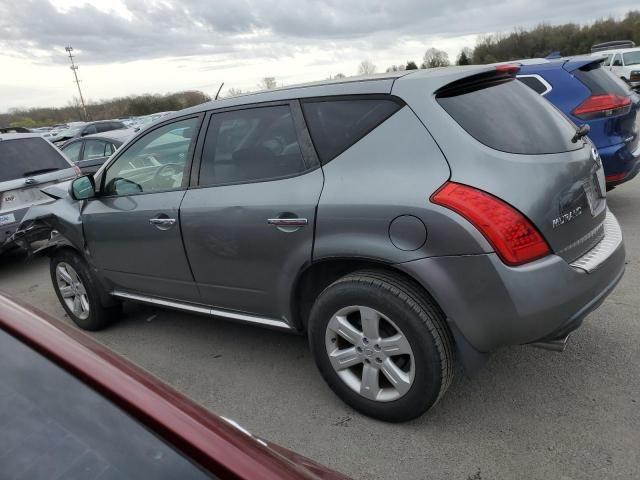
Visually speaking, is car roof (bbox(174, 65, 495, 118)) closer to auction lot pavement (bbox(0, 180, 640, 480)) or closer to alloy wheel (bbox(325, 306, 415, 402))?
alloy wheel (bbox(325, 306, 415, 402))

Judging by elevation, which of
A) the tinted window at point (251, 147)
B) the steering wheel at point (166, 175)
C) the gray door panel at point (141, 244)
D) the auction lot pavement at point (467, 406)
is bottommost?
the auction lot pavement at point (467, 406)

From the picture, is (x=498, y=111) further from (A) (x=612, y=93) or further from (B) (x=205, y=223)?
(A) (x=612, y=93)

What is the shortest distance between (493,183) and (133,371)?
169 centimetres

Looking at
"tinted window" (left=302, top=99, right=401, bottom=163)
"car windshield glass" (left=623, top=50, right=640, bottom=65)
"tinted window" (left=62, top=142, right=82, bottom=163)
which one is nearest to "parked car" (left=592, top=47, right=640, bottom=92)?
"car windshield glass" (left=623, top=50, right=640, bottom=65)

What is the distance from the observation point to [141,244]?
363cm

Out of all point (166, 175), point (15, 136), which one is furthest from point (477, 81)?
point (15, 136)

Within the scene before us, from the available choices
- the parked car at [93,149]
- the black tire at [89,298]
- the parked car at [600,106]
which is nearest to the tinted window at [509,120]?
the parked car at [600,106]

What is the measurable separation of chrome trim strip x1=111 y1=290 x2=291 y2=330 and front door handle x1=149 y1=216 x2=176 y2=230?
1.86ft

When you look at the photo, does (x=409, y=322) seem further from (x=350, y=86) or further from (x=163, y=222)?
A: (x=163, y=222)

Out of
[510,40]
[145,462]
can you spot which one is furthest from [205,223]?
[510,40]

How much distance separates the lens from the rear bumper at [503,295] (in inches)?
90.0

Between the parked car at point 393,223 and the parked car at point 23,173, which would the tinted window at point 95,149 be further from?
the parked car at point 393,223

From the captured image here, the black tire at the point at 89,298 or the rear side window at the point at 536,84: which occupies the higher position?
the rear side window at the point at 536,84

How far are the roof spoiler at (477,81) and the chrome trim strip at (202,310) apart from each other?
5.12ft
